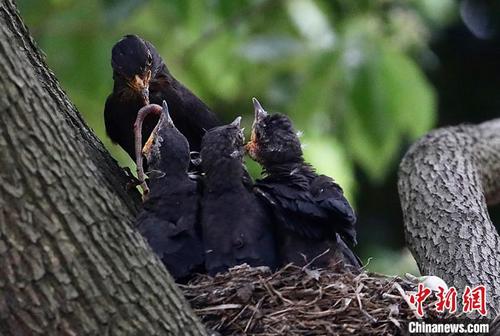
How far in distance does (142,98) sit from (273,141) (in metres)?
0.98

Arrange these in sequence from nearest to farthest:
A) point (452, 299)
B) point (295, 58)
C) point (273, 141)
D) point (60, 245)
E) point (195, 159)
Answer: point (60, 245) < point (452, 299) < point (273, 141) < point (195, 159) < point (295, 58)

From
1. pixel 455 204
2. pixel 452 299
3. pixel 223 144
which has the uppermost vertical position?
pixel 223 144

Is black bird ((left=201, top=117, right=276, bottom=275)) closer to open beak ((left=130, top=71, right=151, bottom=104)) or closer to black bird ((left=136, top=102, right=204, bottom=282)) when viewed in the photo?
black bird ((left=136, top=102, right=204, bottom=282))

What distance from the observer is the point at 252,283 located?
4215mm

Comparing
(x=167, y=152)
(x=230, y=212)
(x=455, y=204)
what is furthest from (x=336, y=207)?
(x=455, y=204)

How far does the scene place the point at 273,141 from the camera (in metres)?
5.08

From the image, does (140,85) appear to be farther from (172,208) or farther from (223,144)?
(172,208)

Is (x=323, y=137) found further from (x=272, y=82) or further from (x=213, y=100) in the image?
(x=213, y=100)

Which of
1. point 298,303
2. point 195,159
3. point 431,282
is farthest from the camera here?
point 195,159

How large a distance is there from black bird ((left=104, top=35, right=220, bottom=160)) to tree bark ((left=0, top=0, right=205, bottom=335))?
2075mm

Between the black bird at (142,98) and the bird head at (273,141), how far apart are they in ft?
2.41

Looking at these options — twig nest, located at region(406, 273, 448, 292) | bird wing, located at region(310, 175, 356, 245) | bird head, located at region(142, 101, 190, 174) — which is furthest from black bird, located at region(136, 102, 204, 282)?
twig nest, located at region(406, 273, 448, 292)

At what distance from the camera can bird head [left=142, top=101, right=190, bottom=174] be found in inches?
191

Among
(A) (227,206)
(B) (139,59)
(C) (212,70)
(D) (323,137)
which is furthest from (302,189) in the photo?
(C) (212,70)
